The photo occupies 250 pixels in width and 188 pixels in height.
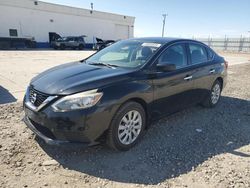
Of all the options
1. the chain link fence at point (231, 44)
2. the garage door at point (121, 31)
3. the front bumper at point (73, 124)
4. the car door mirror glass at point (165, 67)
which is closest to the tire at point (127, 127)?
the front bumper at point (73, 124)

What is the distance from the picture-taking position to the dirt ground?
2.83 meters

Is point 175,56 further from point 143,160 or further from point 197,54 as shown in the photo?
→ point 143,160

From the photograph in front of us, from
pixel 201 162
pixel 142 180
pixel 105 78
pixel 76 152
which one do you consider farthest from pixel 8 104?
pixel 201 162

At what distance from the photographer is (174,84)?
4.12 m

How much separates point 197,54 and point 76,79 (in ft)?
9.52

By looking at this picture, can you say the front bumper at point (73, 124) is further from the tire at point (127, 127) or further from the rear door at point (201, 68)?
the rear door at point (201, 68)

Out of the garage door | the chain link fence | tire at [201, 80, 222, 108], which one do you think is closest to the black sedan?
tire at [201, 80, 222, 108]

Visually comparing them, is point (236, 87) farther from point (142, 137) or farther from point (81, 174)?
point (81, 174)

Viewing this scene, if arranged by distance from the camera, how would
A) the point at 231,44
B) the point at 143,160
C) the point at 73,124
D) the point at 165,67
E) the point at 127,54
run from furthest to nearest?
the point at 231,44 → the point at 127,54 → the point at 165,67 → the point at 143,160 → the point at 73,124

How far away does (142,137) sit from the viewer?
3924 mm

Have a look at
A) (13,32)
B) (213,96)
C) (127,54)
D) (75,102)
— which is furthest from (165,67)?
(13,32)

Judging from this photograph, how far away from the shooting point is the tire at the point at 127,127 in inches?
127

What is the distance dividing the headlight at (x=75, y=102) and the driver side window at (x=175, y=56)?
149 cm

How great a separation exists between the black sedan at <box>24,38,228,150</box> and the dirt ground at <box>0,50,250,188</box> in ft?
1.04
